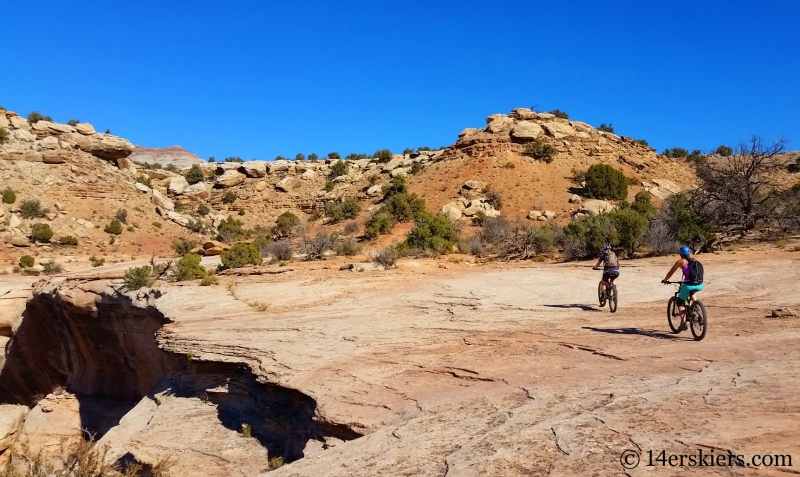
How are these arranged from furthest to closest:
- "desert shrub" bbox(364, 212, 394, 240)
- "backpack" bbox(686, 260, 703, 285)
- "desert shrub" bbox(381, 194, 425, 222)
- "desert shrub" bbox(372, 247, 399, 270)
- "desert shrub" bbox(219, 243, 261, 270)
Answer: "desert shrub" bbox(381, 194, 425, 222) → "desert shrub" bbox(364, 212, 394, 240) → "desert shrub" bbox(219, 243, 261, 270) → "desert shrub" bbox(372, 247, 399, 270) → "backpack" bbox(686, 260, 703, 285)

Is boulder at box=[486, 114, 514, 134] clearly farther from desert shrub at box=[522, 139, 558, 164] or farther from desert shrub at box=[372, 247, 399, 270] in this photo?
desert shrub at box=[372, 247, 399, 270]

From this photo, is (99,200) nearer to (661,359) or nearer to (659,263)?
(659,263)

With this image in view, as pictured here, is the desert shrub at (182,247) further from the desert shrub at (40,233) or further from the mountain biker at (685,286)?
the mountain biker at (685,286)

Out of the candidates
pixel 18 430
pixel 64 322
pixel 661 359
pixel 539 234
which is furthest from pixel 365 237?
pixel 661 359

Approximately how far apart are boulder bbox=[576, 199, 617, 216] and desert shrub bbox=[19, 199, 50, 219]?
1161 inches

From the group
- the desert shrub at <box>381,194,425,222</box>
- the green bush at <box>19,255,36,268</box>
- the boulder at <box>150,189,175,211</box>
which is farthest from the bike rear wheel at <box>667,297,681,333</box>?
the boulder at <box>150,189,175,211</box>

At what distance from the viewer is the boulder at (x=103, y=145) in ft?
125

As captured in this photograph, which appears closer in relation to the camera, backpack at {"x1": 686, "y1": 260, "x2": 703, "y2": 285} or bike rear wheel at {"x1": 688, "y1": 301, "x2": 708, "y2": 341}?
bike rear wheel at {"x1": 688, "y1": 301, "x2": 708, "y2": 341}

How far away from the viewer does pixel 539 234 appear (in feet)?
73.9

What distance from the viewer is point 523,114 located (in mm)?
43406

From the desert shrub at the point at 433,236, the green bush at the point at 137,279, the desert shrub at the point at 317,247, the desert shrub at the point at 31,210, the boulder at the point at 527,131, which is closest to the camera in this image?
the green bush at the point at 137,279

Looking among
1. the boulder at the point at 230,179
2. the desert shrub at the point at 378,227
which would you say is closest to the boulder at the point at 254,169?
the boulder at the point at 230,179

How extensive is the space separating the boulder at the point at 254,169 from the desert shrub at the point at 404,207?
1896cm

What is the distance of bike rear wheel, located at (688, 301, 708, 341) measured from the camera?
7746mm
